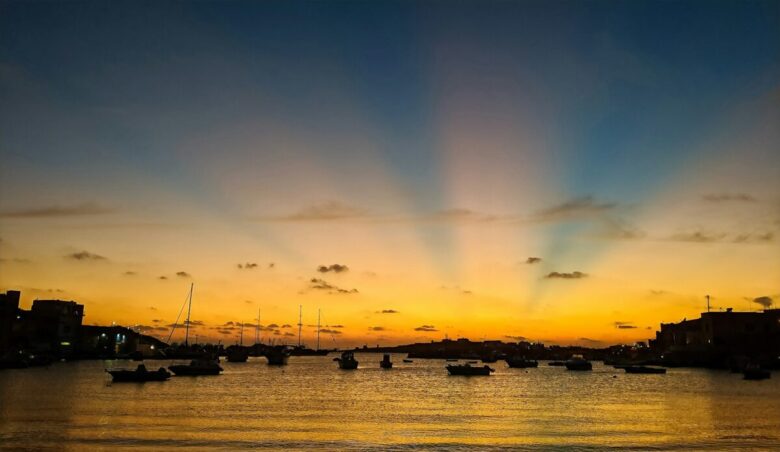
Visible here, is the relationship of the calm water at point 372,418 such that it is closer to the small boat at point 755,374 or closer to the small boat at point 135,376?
the small boat at point 135,376

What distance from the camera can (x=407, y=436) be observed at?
42.1m

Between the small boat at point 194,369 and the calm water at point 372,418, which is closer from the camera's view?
the calm water at point 372,418

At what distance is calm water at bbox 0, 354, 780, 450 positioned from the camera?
3916 centimetres

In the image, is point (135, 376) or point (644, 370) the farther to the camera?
point (644, 370)

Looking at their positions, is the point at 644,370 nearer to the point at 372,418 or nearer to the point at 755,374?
the point at 755,374

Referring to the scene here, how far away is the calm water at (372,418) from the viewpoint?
3916 cm

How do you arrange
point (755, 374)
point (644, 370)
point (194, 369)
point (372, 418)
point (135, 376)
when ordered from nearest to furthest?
point (372, 418)
point (135, 376)
point (755, 374)
point (194, 369)
point (644, 370)

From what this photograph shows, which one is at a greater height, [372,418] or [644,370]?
[644,370]

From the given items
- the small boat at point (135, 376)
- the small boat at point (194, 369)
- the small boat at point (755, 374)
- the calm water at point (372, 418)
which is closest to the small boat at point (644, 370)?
the small boat at point (755, 374)

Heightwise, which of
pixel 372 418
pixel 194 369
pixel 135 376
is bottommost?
pixel 372 418

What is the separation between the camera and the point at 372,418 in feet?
175

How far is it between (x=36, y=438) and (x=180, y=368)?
79778mm

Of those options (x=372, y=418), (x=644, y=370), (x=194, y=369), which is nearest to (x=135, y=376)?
(x=194, y=369)

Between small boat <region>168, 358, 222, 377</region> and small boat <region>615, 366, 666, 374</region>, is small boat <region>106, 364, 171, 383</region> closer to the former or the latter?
small boat <region>168, 358, 222, 377</region>
